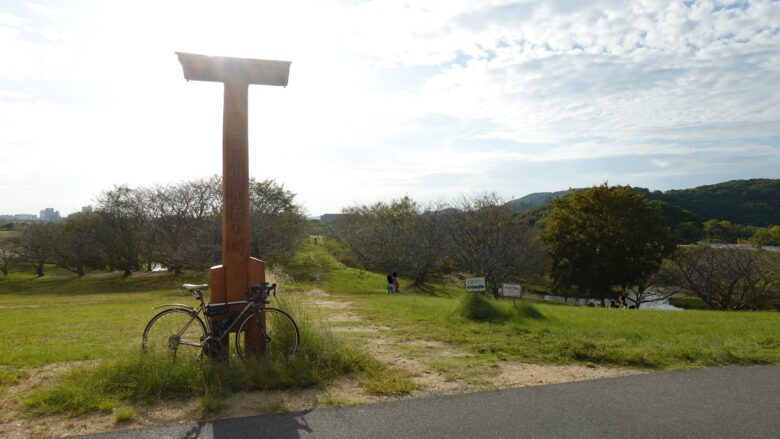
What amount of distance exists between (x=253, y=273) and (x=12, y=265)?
57.1 metres

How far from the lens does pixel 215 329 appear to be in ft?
17.8

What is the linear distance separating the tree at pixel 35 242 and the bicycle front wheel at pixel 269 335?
45001 mm

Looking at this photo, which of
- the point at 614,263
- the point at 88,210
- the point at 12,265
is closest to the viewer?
the point at 614,263

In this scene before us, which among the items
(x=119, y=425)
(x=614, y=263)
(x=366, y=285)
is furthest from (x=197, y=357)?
(x=614, y=263)

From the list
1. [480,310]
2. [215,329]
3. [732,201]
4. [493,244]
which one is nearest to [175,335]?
[215,329]

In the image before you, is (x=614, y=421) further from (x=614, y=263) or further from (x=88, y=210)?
(x=88, y=210)

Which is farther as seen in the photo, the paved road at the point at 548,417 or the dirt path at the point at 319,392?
the dirt path at the point at 319,392

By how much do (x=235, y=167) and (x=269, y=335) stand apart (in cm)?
202

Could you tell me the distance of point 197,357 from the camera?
535cm

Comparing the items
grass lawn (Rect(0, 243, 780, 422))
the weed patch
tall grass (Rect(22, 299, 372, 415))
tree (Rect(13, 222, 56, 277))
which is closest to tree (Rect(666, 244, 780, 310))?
grass lawn (Rect(0, 243, 780, 422))

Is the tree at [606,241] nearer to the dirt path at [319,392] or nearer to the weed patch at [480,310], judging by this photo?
the weed patch at [480,310]

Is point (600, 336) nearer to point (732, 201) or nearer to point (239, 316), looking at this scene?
point (239, 316)

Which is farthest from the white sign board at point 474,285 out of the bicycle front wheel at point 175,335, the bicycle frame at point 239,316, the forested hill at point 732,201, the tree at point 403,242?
the forested hill at point 732,201

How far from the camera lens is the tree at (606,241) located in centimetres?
2964
